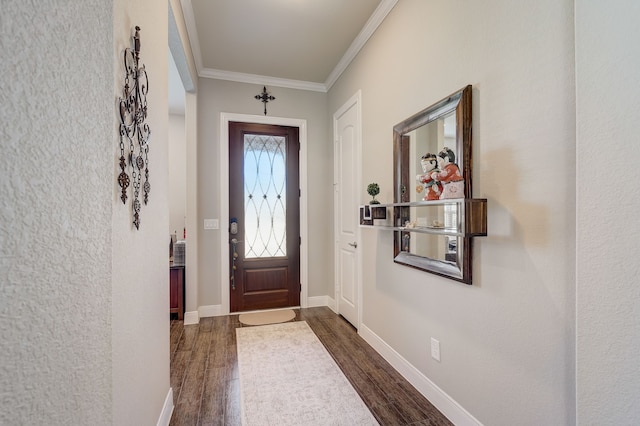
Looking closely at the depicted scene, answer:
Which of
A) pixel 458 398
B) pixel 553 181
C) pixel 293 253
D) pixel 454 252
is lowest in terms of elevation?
pixel 458 398

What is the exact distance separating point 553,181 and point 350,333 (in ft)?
7.50

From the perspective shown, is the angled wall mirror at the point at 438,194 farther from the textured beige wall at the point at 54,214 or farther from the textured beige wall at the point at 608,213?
the textured beige wall at the point at 54,214

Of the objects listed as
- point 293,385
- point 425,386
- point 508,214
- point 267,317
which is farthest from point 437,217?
point 267,317

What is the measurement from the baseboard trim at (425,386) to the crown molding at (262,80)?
2.96 meters

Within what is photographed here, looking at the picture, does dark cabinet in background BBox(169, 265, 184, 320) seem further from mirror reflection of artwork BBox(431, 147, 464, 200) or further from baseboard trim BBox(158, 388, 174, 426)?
mirror reflection of artwork BBox(431, 147, 464, 200)

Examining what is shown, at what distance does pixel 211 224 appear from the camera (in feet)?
11.1

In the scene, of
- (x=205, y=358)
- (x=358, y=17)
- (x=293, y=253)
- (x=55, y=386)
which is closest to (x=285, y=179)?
(x=293, y=253)

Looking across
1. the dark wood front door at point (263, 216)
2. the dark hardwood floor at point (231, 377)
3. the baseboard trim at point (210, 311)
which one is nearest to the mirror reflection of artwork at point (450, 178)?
the dark hardwood floor at point (231, 377)

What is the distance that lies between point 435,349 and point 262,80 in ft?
10.9

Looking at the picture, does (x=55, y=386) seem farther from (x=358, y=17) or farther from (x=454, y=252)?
(x=358, y=17)

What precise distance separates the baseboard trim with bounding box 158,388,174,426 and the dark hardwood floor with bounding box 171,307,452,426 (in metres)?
0.05

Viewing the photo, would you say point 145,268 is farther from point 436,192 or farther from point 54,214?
point 436,192

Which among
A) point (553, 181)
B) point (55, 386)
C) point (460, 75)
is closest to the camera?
point (55, 386)

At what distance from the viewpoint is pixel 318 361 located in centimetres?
233
